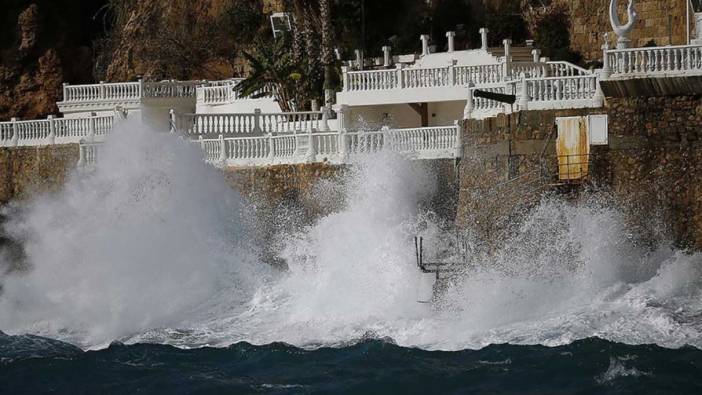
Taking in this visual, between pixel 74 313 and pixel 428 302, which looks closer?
pixel 428 302

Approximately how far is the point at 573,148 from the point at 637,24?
381 inches

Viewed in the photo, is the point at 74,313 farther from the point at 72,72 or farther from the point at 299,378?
the point at 72,72

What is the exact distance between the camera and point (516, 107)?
32500mm

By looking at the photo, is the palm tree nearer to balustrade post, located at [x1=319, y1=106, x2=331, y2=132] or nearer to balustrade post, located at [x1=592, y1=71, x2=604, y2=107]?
balustrade post, located at [x1=319, y1=106, x2=331, y2=132]

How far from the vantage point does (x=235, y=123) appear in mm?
40281

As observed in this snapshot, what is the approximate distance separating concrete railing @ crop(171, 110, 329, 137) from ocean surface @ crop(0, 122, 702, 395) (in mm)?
1820

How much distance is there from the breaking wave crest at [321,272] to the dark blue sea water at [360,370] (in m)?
0.67

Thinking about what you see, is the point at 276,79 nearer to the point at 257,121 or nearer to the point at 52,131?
the point at 257,121

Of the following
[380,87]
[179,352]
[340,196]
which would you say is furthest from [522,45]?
[179,352]

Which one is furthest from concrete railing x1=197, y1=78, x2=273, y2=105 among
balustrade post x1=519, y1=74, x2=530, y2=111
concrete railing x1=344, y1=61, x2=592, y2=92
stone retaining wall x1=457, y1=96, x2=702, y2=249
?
stone retaining wall x1=457, y1=96, x2=702, y2=249

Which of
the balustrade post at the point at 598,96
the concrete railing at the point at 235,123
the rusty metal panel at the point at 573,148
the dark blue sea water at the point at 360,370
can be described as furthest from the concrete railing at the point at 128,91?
the balustrade post at the point at 598,96

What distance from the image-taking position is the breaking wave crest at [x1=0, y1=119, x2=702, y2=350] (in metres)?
30.3

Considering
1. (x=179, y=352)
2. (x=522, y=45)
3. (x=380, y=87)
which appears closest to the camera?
(x=179, y=352)

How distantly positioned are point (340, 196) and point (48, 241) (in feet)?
18.8
